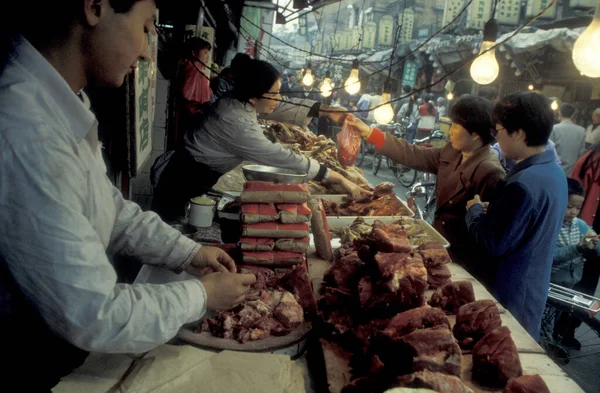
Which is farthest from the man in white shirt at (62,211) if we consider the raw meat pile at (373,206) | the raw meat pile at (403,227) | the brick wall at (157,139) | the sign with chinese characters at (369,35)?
the sign with chinese characters at (369,35)

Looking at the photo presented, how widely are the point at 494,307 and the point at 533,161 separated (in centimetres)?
143

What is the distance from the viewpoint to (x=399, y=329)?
1.93 m

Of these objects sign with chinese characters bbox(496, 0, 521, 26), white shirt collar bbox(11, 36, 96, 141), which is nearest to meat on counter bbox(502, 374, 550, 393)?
white shirt collar bbox(11, 36, 96, 141)

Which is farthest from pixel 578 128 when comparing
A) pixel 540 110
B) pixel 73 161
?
pixel 73 161

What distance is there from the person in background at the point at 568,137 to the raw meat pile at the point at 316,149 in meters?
5.33

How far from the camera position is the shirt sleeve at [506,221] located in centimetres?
299

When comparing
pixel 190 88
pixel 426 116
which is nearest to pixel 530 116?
pixel 190 88

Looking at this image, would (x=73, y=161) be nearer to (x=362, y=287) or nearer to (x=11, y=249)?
(x=11, y=249)

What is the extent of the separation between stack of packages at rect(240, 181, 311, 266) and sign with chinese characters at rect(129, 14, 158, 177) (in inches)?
64.5

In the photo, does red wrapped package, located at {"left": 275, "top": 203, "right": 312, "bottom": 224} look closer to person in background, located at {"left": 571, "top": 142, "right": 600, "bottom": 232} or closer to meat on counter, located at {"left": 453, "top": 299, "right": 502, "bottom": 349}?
meat on counter, located at {"left": 453, "top": 299, "right": 502, "bottom": 349}

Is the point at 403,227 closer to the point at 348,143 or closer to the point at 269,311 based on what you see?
the point at 269,311

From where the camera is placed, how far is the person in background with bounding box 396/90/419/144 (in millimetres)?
19016

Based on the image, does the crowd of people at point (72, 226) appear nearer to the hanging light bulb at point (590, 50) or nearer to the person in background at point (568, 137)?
the hanging light bulb at point (590, 50)

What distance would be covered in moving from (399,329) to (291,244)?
889 mm
